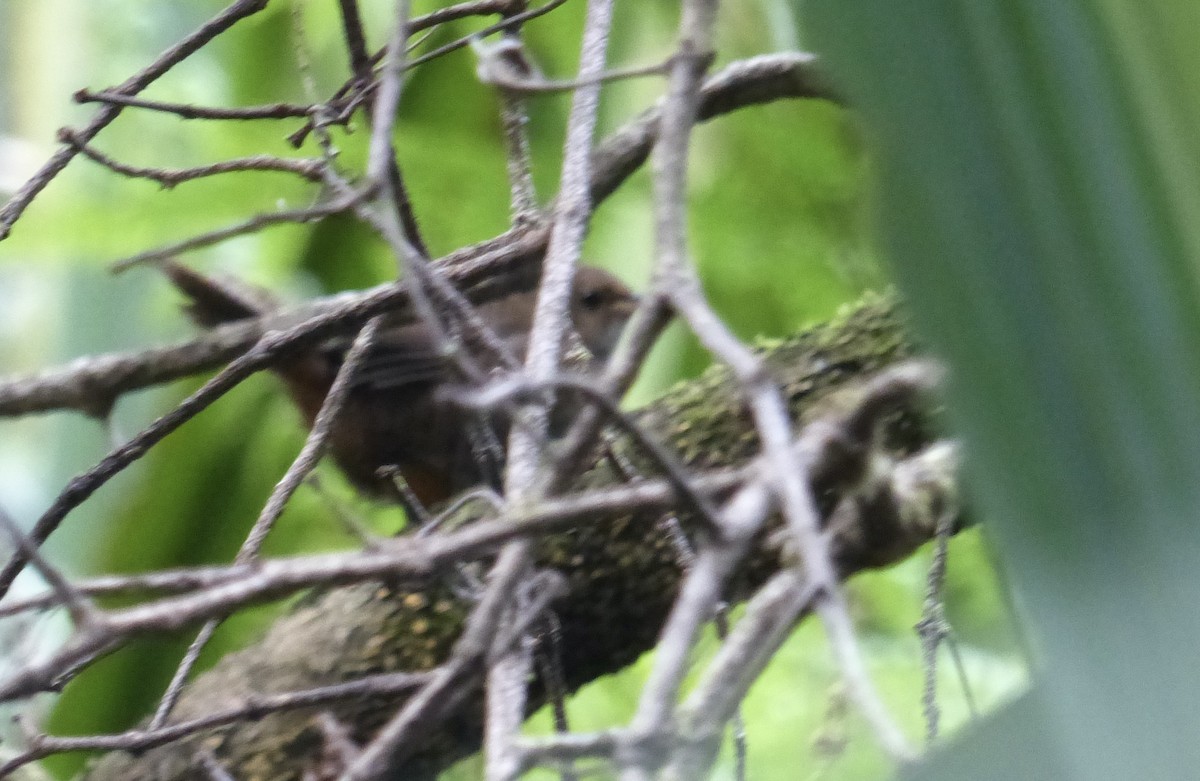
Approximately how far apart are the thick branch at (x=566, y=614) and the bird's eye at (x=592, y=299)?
0.88m

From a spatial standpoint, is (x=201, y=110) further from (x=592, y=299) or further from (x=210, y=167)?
(x=592, y=299)

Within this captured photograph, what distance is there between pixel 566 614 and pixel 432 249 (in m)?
0.54

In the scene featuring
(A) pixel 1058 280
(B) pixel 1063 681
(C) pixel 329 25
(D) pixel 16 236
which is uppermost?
(C) pixel 329 25

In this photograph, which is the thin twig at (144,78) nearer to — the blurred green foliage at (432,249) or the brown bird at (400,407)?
the blurred green foliage at (432,249)

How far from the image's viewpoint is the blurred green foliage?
1.22 meters

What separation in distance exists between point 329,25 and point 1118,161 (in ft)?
4.86

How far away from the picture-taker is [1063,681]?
1.15 feet

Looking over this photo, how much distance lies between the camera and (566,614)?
128 cm

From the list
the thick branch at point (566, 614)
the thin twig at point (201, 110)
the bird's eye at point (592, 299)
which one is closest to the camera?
the thin twig at point (201, 110)

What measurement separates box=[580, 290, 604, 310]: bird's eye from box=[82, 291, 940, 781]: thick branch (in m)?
0.88

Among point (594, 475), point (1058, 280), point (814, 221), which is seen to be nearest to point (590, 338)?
point (594, 475)

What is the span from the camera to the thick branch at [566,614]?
1.22m

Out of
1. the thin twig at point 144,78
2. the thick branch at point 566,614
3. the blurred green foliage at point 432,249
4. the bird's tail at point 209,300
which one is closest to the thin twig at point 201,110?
the thin twig at point 144,78

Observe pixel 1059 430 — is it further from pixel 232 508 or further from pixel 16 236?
pixel 16 236
